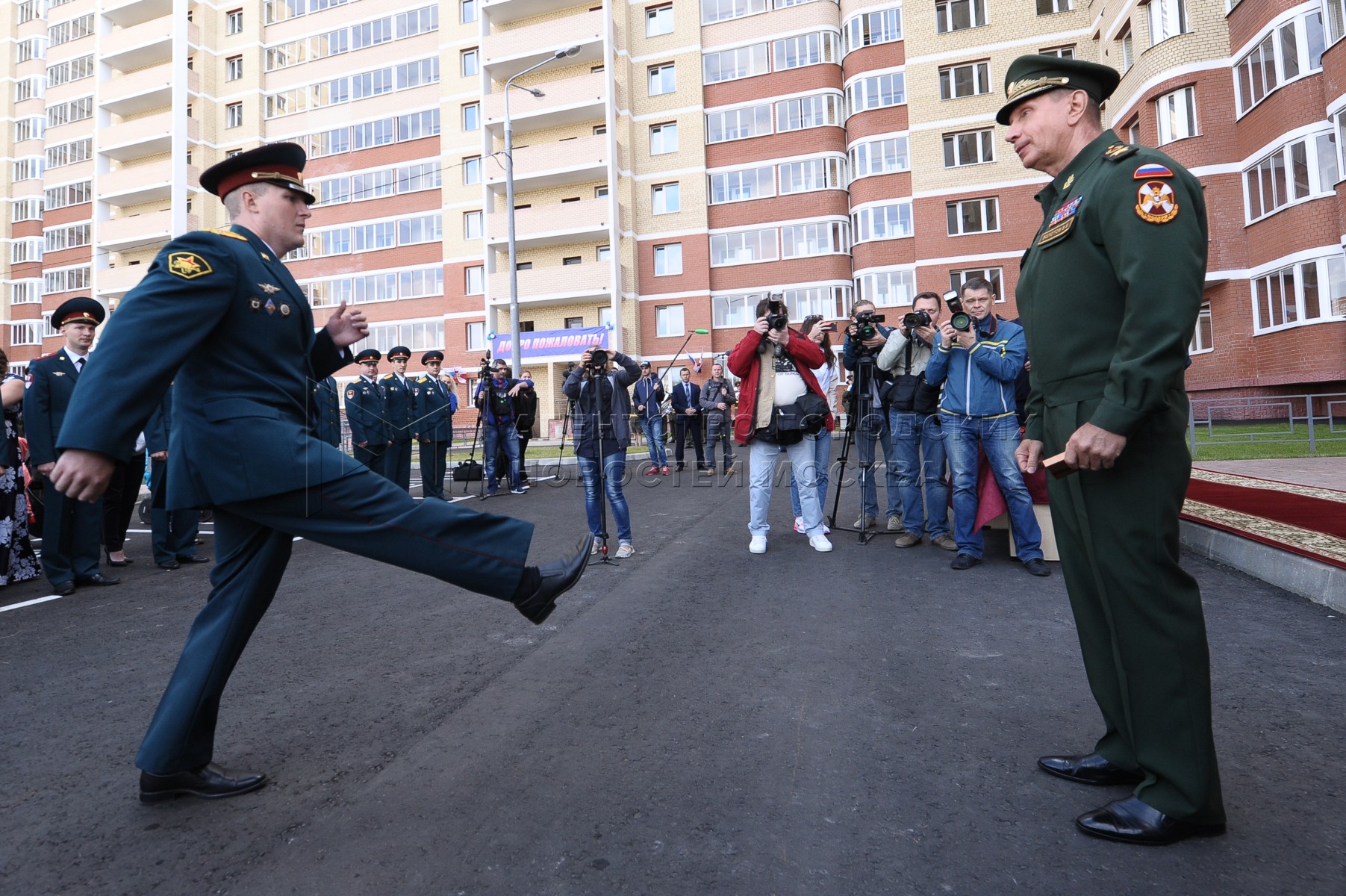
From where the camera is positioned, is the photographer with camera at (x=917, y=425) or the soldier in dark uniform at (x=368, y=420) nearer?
the photographer with camera at (x=917, y=425)

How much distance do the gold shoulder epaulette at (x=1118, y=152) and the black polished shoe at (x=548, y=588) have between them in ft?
7.03

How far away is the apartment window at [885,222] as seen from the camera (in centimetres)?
3238

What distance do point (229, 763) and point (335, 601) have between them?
2.76 meters

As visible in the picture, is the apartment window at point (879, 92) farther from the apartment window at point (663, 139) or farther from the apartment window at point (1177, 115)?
the apartment window at point (1177, 115)

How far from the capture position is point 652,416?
15.8m

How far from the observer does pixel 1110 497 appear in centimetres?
227

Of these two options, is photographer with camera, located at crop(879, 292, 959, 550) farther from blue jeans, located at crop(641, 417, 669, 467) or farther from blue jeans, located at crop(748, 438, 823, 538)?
blue jeans, located at crop(641, 417, 669, 467)

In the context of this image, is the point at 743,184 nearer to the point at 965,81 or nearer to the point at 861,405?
the point at 965,81

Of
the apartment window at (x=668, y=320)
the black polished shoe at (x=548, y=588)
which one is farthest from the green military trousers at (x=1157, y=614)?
the apartment window at (x=668, y=320)

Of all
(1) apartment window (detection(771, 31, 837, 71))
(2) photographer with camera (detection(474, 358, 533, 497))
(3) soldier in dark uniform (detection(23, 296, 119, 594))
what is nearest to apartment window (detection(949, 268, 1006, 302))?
(1) apartment window (detection(771, 31, 837, 71))

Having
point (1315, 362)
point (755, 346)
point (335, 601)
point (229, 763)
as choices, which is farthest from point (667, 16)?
point (229, 763)

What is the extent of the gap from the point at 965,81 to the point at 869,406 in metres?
29.0

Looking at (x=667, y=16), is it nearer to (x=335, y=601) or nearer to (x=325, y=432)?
(x=325, y=432)

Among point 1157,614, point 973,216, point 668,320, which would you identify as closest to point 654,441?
point 1157,614
